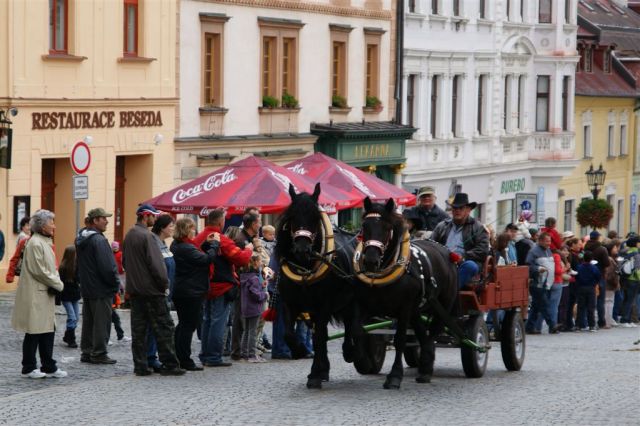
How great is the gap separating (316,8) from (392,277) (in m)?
25.4

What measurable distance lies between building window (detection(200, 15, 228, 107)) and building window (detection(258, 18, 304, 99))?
1856 mm

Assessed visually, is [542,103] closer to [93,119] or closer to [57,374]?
[93,119]

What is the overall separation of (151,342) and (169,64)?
1767 centimetres

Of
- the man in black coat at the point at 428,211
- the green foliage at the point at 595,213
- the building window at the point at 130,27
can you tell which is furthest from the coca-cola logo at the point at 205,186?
the green foliage at the point at 595,213

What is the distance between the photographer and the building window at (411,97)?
47.4m

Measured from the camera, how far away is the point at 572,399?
16.5 metres

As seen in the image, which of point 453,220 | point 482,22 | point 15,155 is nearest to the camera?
point 453,220

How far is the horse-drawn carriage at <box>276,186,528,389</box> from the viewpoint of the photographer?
53.7ft

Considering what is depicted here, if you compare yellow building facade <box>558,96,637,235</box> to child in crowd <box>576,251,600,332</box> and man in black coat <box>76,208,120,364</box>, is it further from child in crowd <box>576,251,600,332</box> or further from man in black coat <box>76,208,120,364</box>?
man in black coat <box>76,208,120,364</box>

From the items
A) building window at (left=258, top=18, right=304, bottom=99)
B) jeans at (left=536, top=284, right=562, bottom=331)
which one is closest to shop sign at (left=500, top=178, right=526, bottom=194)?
building window at (left=258, top=18, right=304, bottom=99)

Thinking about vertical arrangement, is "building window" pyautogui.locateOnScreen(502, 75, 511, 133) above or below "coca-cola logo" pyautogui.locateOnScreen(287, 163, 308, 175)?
above

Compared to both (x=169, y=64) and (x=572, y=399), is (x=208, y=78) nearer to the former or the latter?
(x=169, y=64)

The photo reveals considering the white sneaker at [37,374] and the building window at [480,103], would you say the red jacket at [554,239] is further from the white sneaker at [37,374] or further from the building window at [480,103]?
the building window at [480,103]

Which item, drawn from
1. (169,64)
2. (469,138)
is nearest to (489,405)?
(169,64)
